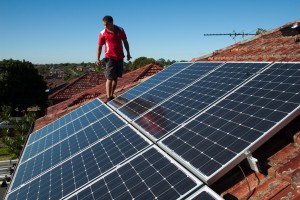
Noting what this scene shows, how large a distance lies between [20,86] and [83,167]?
5383 centimetres

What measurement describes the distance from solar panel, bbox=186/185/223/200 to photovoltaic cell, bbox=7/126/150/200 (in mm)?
1821

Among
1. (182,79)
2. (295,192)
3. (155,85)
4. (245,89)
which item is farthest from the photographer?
(155,85)

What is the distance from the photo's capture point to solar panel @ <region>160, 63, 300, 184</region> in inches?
149

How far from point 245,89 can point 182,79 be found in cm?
289

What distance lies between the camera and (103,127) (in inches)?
277

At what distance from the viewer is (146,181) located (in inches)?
160

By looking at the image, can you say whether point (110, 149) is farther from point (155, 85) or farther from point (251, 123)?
point (155, 85)

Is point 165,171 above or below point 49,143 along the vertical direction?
above

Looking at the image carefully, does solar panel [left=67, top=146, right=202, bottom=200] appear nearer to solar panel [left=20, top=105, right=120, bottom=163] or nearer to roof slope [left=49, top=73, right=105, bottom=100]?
solar panel [left=20, top=105, right=120, bottom=163]

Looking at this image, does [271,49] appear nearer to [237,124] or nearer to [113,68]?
[113,68]

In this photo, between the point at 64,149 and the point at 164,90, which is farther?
the point at 164,90

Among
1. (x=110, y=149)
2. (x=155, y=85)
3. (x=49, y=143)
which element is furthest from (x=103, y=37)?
(x=110, y=149)

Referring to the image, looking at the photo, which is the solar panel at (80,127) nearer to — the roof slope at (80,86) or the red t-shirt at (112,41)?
the red t-shirt at (112,41)

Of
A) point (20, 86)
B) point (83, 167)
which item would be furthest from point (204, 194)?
point (20, 86)
